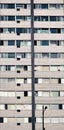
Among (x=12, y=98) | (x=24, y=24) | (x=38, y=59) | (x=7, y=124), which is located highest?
(x=24, y=24)

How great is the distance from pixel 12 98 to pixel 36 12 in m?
7.16

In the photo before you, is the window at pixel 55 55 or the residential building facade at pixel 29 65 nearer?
the residential building facade at pixel 29 65

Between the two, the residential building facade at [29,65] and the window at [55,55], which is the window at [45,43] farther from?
the window at [55,55]

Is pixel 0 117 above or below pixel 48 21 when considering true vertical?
below

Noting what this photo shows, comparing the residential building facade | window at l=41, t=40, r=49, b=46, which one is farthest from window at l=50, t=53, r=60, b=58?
window at l=41, t=40, r=49, b=46

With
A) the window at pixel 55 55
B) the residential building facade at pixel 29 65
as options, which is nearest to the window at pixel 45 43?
the residential building facade at pixel 29 65

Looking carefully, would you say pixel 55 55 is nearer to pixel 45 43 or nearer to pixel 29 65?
pixel 45 43

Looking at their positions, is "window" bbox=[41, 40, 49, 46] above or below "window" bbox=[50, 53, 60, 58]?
above

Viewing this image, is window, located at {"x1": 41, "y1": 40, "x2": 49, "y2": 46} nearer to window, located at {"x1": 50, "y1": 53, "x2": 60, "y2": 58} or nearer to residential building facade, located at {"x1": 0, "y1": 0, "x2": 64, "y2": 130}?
residential building facade, located at {"x1": 0, "y1": 0, "x2": 64, "y2": 130}

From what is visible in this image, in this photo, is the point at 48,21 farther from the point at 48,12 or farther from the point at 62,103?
the point at 62,103

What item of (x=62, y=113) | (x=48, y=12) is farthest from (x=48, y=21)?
(x=62, y=113)

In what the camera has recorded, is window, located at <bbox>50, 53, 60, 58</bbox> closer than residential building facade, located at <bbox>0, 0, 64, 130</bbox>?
No

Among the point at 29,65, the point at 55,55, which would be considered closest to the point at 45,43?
the point at 55,55

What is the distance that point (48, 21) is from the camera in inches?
1062
